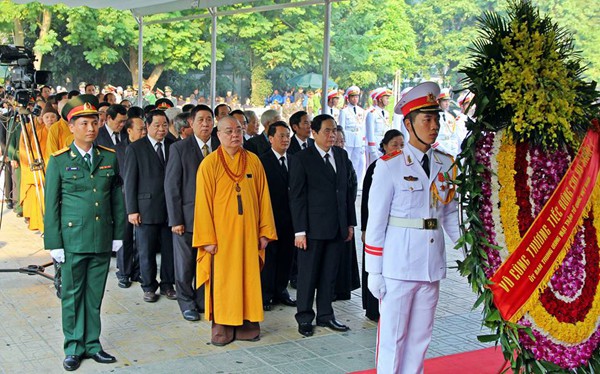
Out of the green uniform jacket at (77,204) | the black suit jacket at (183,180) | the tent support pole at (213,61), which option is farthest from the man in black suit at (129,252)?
the tent support pole at (213,61)

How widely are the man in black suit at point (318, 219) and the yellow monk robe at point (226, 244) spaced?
0.41 metres

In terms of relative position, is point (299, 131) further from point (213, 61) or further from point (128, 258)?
point (213, 61)

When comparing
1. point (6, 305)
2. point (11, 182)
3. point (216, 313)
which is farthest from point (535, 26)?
point (11, 182)

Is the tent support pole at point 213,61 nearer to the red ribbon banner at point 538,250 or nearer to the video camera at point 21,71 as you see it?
the video camera at point 21,71

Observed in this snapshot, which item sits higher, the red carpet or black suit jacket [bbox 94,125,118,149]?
black suit jacket [bbox 94,125,118,149]

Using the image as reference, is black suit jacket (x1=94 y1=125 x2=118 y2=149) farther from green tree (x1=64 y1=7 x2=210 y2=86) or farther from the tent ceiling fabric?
green tree (x1=64 y1=7 x2=210 y2=86)

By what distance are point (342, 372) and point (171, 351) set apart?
1.28 metres

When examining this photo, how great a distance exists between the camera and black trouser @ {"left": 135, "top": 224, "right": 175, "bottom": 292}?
711 cm

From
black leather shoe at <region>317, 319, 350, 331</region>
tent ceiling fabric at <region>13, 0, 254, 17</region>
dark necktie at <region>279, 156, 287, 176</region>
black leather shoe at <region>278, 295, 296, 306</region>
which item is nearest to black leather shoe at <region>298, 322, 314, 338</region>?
black leather shoe at <region>317, 319, 350, 331</region>

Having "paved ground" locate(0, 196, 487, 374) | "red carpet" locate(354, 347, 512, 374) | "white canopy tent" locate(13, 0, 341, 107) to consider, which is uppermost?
"white canopy tent" locate(13, 0, 341, 107)

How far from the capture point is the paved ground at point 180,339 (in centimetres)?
532

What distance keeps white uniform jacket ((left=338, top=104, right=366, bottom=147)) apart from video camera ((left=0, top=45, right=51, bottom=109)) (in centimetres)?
817

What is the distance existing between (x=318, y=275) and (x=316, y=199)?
2.00ft

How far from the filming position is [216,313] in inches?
227
